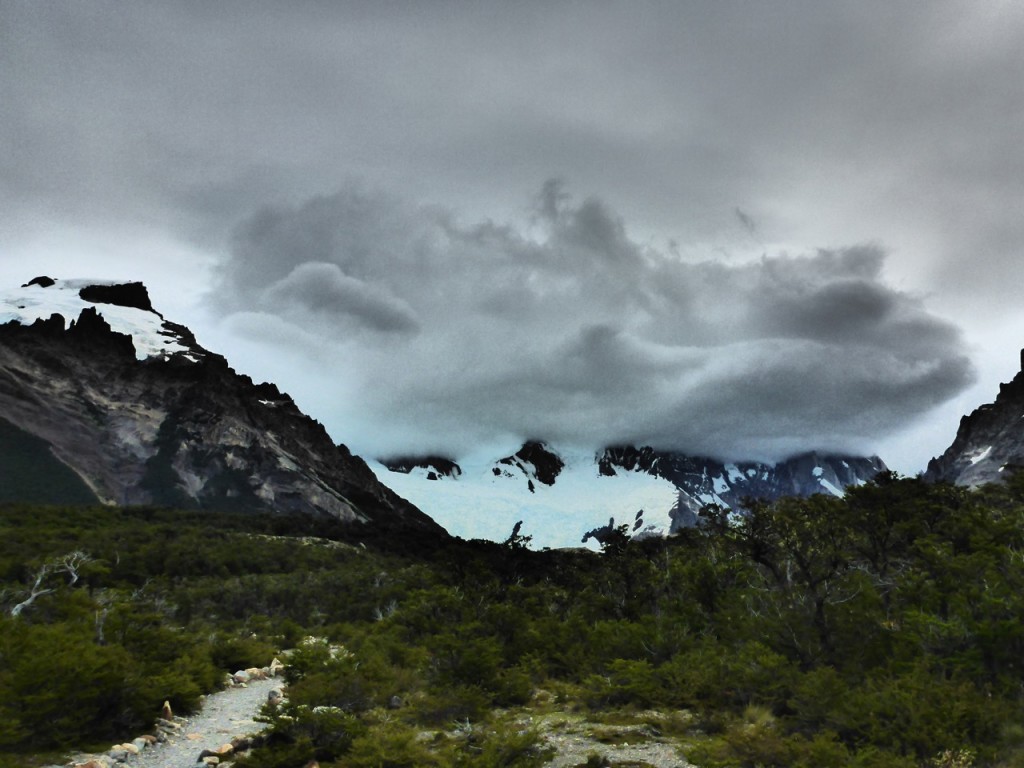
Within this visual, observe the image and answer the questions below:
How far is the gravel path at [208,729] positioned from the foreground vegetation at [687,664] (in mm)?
1289

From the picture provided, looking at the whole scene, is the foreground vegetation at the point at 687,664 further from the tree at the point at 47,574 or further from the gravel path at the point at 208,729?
the gravel path at the point at 208,729

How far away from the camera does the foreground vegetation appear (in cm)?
1728

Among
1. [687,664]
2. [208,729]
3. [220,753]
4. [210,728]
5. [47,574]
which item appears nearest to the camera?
[220,753]

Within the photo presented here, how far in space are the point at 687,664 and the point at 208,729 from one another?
18939 millimetres

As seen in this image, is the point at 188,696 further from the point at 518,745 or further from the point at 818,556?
the point at 818,556

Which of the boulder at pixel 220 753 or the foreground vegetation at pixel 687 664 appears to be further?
the boulder at pixel 220 753

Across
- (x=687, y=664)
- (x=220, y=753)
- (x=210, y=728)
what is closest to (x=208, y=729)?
(x=210, y=728)

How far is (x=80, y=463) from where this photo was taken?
653ft

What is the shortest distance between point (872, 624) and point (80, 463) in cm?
22526

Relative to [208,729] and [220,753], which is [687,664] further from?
[208,729]

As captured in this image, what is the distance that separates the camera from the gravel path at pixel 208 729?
19.7m

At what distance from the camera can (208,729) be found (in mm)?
24109

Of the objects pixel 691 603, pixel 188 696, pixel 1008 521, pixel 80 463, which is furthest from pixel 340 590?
pixel 80 463

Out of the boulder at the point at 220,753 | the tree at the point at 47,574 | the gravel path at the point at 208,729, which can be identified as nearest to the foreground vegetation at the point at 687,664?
the tree at the point at 47,574
